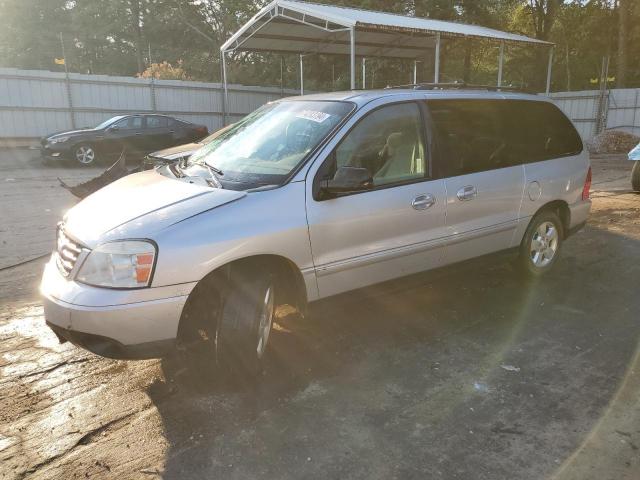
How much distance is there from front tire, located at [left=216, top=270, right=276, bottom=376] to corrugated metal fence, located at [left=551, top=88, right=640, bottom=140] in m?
19.7

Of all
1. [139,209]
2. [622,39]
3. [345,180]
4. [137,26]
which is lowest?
[139,209]

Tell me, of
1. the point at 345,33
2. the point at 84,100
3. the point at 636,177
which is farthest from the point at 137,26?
the point at 636,177

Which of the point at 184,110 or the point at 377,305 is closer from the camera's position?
the point at 377,305

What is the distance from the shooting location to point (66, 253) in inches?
122

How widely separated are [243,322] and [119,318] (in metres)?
0.68

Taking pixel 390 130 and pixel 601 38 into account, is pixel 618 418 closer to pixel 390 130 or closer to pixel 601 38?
pixel 390 130

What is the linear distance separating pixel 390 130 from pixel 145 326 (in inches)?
86.5

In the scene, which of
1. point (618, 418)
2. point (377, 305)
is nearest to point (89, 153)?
point (377, 305)

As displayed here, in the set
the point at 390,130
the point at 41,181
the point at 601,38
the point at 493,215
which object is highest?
the point at 601,38

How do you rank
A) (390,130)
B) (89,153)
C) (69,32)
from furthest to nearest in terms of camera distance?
(69,32), (89,153), (390,130)

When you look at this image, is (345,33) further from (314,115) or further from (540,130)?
(314,115)

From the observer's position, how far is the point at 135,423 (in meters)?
2.93

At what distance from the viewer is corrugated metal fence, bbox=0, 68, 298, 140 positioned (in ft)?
57.8

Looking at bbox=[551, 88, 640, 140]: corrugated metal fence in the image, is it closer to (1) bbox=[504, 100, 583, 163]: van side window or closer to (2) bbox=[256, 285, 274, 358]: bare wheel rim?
(1) bbox=[504, 100, 583, 163]: van side window
